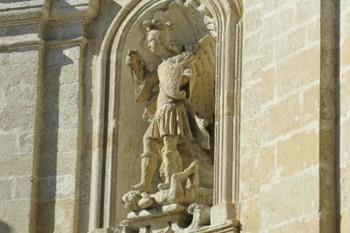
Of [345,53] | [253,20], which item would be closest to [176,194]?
[253,20]

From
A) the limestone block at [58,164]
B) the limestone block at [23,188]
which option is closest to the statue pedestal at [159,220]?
the limestone block at [58,164]

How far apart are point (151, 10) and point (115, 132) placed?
0.89 metres

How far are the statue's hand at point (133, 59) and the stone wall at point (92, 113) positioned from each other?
0.98 ft

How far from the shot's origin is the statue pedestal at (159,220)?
14078mm

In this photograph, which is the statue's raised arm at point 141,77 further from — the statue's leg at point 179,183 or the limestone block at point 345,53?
the limestone block at point 345,53

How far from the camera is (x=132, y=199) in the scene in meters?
14.3

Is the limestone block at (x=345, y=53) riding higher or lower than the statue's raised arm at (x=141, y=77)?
lower

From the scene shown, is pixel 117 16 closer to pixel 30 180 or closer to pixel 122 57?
pixel 122 57

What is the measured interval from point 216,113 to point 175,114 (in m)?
0.33

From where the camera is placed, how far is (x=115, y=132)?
579 inches

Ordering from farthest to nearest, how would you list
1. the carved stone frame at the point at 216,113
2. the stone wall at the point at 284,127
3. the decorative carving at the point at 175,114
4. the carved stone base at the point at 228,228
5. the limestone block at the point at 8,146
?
the limestone block at the point at 8,146, the decorative carving at the point at 175,114, the carved stone frame at the point at 216,113, the carved stone base at the point at 228,228, the stone wall at the point at 284,127

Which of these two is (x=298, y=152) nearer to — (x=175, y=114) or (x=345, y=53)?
(x=345, y=53)

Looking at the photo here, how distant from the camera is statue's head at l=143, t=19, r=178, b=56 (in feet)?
48.3

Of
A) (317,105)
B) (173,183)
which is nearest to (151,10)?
(173,183)
